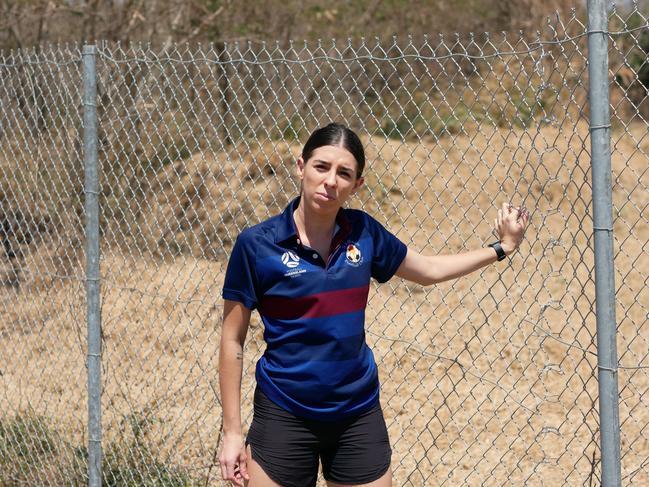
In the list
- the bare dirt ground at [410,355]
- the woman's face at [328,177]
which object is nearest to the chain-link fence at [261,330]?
the bare dirt ground at [410,355]

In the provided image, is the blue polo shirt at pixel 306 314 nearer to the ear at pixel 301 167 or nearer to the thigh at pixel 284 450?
the thigh at pixel 284 450

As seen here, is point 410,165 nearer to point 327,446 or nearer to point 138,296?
point 138,296

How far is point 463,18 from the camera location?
1220 centimetres

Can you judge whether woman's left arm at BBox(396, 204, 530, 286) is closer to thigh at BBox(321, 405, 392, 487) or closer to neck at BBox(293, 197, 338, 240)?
neck at BBox(293, 197, 338, 240)

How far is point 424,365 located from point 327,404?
335 cm

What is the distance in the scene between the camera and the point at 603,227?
9.22ft

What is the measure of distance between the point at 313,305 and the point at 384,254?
321 mm

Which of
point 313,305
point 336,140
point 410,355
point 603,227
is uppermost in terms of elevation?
point 336,140

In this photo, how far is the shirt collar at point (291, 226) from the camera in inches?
110

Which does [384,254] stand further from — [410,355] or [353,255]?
[410,355]

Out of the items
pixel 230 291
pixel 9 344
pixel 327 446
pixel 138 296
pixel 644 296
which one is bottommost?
pixel 9 344

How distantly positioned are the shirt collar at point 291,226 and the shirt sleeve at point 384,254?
0.09 meters

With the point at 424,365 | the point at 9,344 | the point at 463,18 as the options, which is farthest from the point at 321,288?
the point at 463,18

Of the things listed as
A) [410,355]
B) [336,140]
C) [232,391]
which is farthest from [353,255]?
[410,355]
